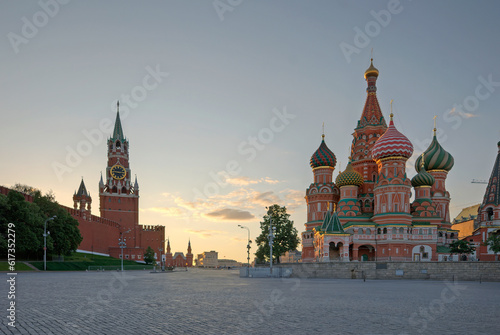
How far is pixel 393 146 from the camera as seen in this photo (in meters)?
58.7

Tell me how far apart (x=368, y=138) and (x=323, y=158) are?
8.16 m

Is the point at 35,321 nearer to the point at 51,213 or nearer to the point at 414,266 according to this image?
the point at 414,266

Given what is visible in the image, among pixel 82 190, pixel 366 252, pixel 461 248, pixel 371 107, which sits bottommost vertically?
pixel 366 252

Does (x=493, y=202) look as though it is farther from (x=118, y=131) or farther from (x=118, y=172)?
(x=118, y=131)

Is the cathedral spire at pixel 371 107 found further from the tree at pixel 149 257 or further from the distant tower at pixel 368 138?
the tree at pixel 149 257

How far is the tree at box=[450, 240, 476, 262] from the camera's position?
183 feet

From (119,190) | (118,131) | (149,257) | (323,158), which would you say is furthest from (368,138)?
(118,131)

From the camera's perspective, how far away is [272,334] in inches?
329

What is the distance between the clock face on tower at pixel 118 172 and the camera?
370ft

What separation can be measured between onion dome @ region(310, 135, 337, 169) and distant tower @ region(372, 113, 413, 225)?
404 inches

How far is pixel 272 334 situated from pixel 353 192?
57.3 meters

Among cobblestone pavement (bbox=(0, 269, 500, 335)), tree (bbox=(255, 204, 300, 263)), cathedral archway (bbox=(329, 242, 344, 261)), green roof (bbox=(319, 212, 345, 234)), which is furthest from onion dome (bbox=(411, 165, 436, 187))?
cobblestone pavement (bbox=(0, 269, 500, 335))

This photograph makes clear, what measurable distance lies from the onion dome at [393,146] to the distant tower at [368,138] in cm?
731

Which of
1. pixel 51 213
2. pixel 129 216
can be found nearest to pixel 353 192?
pixel 51 213
